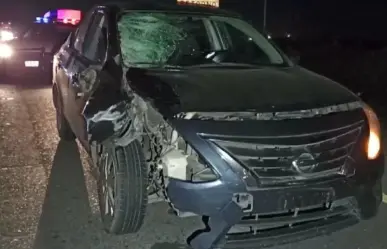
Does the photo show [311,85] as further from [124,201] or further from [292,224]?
[124,201]

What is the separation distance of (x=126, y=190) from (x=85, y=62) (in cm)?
181

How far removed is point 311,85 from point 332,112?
0.46 meters

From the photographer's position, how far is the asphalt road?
432 cm

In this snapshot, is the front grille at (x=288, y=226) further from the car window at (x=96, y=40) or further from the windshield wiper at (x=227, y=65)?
the car window at (x=96, y=40)

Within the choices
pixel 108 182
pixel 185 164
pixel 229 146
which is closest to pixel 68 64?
pixel 108 182

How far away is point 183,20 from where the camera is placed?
5629 millimetres

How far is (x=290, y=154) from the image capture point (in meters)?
3.80

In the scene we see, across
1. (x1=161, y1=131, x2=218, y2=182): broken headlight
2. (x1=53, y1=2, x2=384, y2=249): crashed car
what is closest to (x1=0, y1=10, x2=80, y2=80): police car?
(x1=53, y1=2, x2=384, y2=249): crashed car

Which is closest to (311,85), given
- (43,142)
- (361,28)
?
(43,142)

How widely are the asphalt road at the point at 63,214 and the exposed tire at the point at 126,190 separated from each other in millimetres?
157

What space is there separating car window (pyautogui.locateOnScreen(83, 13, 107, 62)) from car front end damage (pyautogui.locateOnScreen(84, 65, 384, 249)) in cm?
123

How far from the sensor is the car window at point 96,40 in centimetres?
517

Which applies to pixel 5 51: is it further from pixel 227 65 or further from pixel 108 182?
pixel 108 182

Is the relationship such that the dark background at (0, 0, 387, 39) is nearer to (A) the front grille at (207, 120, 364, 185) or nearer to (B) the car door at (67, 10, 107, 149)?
(B) the car door at (67, 10, 107, 149)
